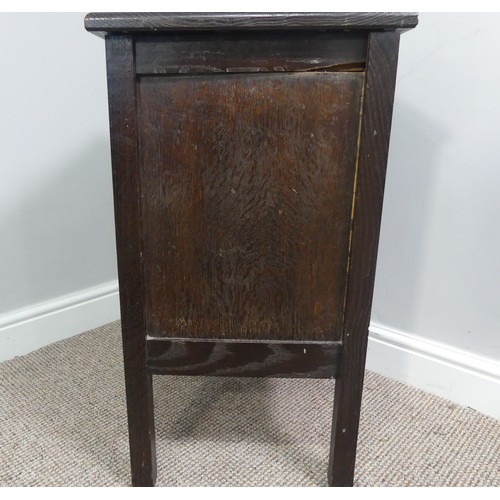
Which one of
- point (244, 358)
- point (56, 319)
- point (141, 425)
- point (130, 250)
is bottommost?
point (56, 319)

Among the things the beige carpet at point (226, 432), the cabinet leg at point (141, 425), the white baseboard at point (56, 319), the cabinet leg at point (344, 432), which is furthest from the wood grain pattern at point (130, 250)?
the white baseboard at point (56, 319)

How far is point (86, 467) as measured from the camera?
901 millimetres

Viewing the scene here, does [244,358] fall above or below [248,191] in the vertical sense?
below

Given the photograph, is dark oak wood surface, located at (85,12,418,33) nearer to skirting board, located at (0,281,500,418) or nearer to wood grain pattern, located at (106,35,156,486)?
wood grain pattern, located at (106,35,156,486)

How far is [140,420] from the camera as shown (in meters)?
0.84

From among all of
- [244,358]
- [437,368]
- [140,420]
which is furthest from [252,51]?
[437,368]

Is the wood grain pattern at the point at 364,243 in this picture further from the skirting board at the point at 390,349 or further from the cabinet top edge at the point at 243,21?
the skirting board at the point at 390,349

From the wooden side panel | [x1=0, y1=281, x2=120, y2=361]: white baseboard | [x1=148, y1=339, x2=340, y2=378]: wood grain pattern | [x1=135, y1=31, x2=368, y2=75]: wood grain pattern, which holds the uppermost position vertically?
[x1=135, y1=31, x2=368, y2=75]: wood grain pattern

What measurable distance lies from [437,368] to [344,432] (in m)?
0.42

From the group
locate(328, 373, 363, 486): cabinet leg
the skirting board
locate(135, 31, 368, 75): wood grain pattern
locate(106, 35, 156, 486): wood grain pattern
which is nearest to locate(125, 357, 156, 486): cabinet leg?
locate(106, 35, 156, 486): wood grain pattern

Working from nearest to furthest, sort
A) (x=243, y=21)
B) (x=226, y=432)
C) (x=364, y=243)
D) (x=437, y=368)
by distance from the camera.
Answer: (x=243, y=21), (x=364, y=243), (x=226, y=432), (x=437, y=368)

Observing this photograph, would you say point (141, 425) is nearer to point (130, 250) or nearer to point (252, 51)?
point (130, 250)

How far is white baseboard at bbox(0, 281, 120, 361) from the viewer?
1.26 meters

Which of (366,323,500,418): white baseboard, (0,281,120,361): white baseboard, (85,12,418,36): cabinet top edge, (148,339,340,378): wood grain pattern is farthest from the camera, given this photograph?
Result: (0,281,120,361): white baseboard
